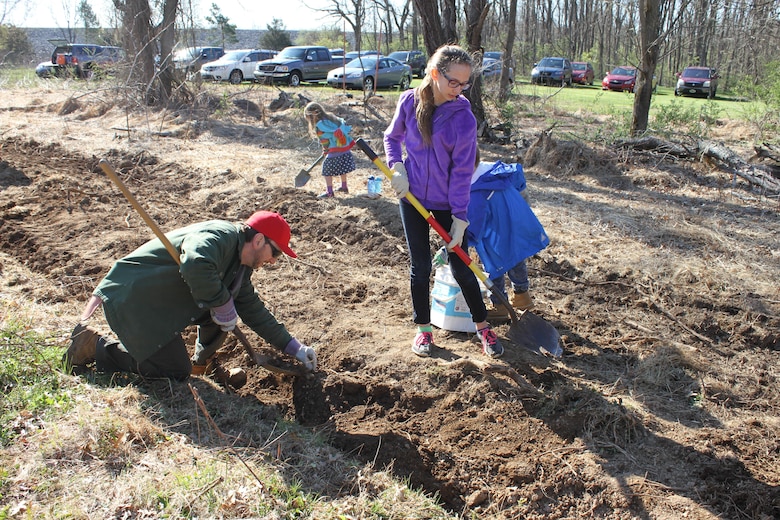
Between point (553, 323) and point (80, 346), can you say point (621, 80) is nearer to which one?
point (553, 323)

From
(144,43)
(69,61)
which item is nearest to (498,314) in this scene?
(144,43)

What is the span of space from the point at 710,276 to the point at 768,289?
413 mm

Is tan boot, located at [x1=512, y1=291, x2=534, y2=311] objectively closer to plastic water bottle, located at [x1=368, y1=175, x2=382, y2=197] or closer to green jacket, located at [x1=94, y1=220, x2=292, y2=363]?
green jacket, located at [x1=94, y1=220, x2=292, y2=363]

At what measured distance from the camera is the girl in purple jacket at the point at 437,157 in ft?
10.4

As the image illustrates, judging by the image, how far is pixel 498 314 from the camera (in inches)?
170

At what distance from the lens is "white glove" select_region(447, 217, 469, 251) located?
3.38 m

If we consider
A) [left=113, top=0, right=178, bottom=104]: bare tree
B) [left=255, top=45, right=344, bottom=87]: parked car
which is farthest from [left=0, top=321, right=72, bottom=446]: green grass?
[left=255, top=45, right=344, bottom=87]: parked car

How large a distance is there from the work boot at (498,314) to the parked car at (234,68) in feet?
66.0

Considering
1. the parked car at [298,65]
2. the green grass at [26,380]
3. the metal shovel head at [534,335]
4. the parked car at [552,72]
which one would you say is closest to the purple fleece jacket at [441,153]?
the metal shovel head at [534,335]

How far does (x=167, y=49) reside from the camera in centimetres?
1463

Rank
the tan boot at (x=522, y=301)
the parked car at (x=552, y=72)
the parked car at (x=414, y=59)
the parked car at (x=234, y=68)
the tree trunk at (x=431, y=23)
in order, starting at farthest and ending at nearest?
the parked car at (x=552, y=72)
the parked car at (x=414, y=59)
the parked car at (x=234, y=68)
the tree trunk at (x=431, y=23)
the tan boot at (x=522, y=301)

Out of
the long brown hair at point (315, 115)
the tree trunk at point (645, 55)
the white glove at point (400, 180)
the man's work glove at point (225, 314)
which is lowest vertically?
the man's work glove at point (225, 314)

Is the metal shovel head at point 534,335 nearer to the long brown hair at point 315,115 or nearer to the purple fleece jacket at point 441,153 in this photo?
the purple fleece jacket at point 441,153

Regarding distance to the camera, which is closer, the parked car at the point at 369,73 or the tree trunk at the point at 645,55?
the tree trunk at the point at 645,55
